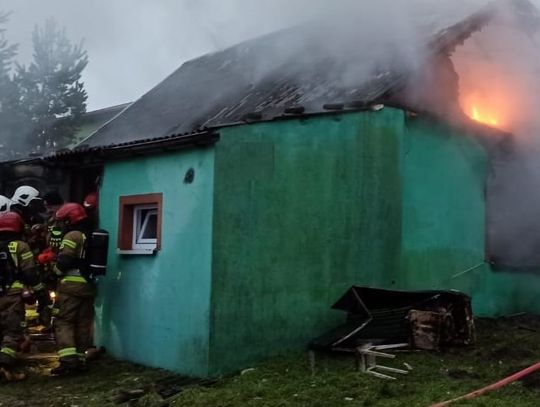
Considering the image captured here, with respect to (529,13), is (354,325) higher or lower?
lower

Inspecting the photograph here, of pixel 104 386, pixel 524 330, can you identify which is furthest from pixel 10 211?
pixel 524 330

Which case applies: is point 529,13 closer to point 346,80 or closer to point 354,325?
point 346,80

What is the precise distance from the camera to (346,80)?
30.6 feet

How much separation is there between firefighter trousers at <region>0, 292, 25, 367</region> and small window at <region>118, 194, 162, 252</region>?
1.34 meters

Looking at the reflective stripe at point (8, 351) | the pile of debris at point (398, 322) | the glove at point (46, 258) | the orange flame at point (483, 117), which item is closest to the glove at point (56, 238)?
the glove at point (46, 258)

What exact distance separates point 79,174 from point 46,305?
1911mm

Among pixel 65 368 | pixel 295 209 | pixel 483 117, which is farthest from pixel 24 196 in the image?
pixel 483 117

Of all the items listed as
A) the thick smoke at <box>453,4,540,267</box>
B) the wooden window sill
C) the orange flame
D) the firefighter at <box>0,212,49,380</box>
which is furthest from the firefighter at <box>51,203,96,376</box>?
the thick smoke at <box>453,4,540,267</box>

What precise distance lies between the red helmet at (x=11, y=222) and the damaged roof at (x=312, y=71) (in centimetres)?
235

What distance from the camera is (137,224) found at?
27.5 ft

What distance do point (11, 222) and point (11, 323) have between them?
46.9 inches

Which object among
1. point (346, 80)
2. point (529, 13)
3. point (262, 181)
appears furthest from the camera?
point (529, 13)

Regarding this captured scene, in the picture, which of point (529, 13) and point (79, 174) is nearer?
point (79, 174)

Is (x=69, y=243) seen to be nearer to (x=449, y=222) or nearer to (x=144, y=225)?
(x=144, y=225)
